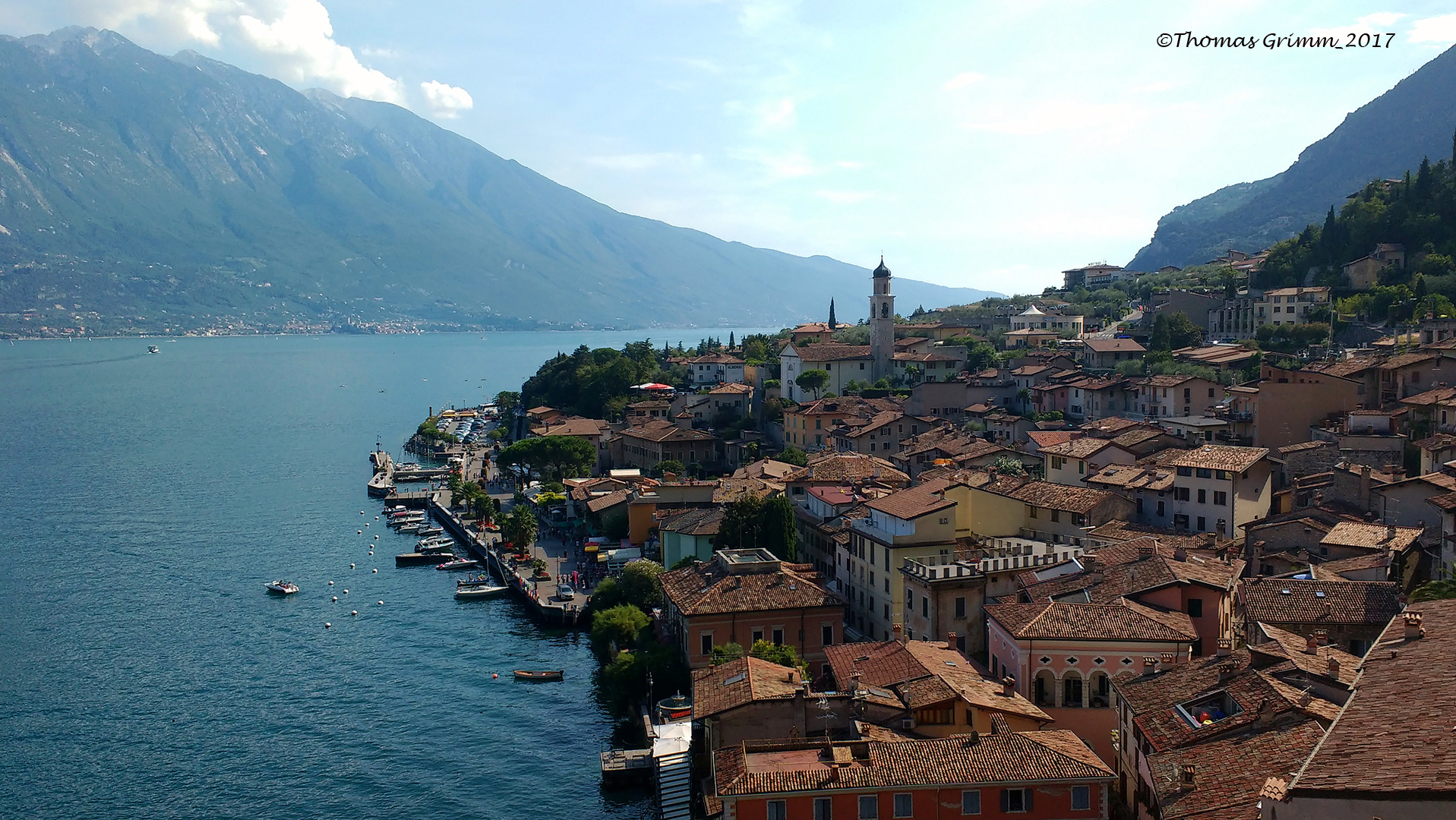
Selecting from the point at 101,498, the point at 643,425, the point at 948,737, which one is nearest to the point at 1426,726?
the point at 948,737

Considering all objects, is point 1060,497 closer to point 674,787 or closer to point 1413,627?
point 674,787

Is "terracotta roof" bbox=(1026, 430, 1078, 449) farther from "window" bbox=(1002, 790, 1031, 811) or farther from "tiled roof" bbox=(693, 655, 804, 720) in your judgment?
"window" bbox=(1002, 790, 1031, 811)

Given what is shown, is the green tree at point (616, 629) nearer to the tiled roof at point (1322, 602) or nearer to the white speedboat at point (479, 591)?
the white speedboat at point (479, 591)

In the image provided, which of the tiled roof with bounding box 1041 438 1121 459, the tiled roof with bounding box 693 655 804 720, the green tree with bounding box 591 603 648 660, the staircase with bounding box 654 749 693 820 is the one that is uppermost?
the tiled roof with bounding box 1041 438 1121 459

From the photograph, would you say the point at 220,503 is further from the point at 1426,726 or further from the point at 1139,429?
the point at 1426,726

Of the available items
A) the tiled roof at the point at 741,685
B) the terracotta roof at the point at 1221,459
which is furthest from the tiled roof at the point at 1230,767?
the terracotta roof at the point at 1221,459

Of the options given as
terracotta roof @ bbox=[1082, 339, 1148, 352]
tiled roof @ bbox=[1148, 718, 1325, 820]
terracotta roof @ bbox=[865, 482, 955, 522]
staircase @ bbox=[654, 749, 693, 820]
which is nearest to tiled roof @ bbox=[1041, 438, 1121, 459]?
terracotta roof @ bbox=[865, 482, 955, 522]

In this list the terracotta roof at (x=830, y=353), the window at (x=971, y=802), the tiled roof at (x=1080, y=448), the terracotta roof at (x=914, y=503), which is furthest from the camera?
the terracotta roof at (x=830, y=353)
